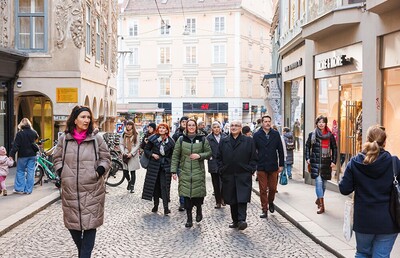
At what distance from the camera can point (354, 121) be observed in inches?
521

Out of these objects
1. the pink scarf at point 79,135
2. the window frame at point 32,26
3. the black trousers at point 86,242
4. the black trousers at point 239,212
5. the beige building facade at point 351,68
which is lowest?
the black trousers at point 239,212

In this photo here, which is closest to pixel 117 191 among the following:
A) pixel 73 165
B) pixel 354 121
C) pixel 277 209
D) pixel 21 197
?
pixel 21 197

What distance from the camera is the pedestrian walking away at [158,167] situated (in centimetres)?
1121

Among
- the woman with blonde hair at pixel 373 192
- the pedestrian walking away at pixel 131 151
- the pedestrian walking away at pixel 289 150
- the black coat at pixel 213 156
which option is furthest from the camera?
the pedestrian walking away at pixel 289 150

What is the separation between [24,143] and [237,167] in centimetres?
613

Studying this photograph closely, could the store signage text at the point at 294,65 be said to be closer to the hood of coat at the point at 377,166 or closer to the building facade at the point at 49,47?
the building facade at the point at 49,47

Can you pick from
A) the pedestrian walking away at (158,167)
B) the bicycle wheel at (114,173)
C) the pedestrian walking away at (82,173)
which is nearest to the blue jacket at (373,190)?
the pedestrian walking away at (82,173)

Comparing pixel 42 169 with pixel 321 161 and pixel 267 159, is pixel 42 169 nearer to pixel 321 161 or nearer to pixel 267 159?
pixel 267 159

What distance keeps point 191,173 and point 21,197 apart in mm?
4986

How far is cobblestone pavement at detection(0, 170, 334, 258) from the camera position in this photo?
7.90 metres

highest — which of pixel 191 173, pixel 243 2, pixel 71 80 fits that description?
pixel 243 2

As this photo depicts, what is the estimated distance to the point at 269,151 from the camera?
10.7 metres

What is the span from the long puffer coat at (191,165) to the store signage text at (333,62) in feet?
16.4

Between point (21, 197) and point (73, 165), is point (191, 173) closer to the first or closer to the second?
point (73, 165)
